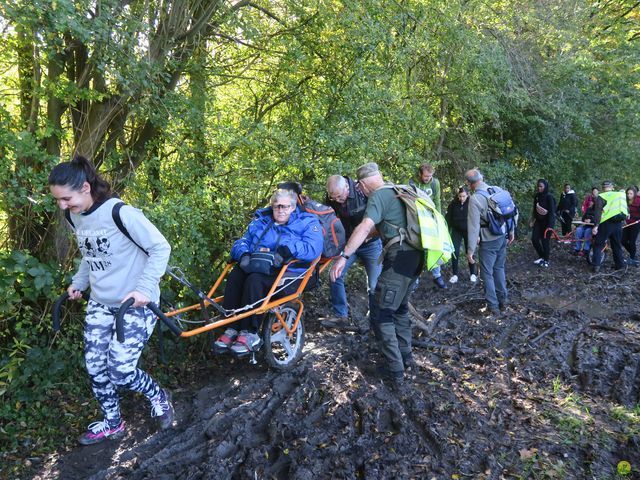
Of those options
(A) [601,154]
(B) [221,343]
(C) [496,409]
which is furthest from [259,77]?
(A) [601,154]

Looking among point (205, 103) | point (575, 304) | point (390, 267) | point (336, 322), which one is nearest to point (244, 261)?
point (390, 267)

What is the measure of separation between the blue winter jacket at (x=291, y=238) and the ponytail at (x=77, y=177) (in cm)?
169

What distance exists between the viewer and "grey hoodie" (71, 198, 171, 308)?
10.4ft

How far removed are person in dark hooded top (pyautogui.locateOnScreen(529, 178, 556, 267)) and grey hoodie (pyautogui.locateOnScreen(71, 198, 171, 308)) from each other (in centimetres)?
929

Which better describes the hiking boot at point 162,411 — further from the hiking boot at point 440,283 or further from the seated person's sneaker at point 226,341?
the hiking boot at point 440,283

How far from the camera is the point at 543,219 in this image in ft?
33.9

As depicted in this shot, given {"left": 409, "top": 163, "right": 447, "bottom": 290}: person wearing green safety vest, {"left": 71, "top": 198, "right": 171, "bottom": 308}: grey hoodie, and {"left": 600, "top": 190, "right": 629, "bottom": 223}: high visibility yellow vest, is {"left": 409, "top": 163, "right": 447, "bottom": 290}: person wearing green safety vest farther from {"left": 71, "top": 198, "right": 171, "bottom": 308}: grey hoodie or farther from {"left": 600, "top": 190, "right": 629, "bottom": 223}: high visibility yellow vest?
{"left": 71, "top": 198, "right": 171, "bottom": 308}: grey hoodie

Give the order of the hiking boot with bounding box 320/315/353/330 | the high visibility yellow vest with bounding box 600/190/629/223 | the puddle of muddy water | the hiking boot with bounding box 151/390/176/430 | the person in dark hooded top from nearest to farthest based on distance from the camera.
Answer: the hiking boot with bounding box 151/390/176/430, the hiking boot with bounding box 320/315/353/330, the puddle of muddy water, the high visibility yellow vest with bounding box 600/190/629/223, the person in dark hooded top

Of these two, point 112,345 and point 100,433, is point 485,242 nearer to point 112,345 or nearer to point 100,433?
point 112,345

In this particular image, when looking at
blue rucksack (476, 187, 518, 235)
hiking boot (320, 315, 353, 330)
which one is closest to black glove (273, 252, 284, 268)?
hiking boot (320, 315, 353, 330)

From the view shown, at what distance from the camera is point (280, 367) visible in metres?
4.57

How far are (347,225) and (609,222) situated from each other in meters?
6.57

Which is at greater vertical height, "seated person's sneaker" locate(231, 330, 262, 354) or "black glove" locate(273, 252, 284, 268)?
"black glove" locate(273, 252, 284, 268)

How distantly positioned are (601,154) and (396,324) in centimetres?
1420
